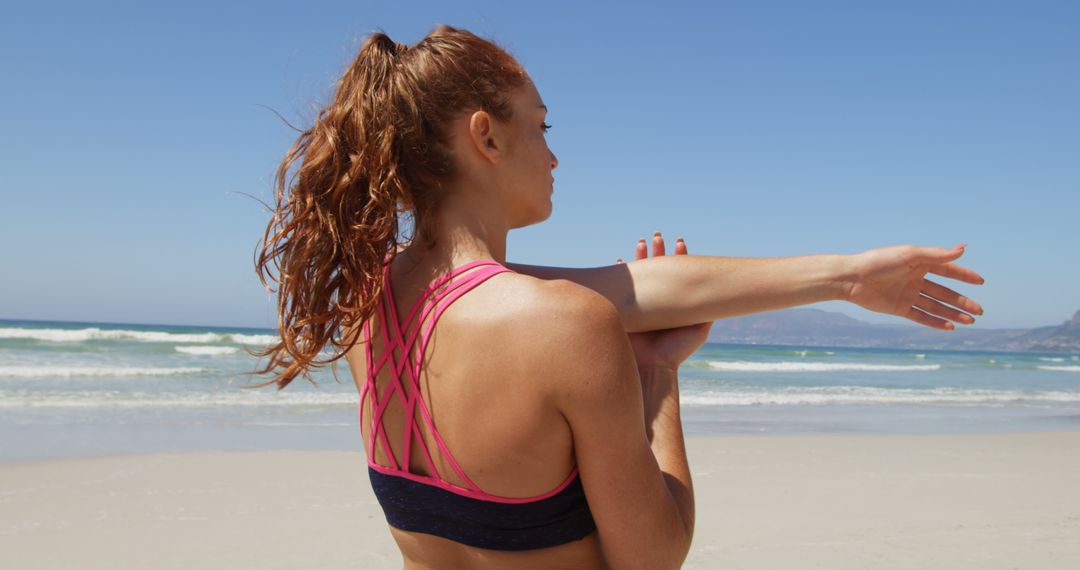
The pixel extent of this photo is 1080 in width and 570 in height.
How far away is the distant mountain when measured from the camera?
9225 cm

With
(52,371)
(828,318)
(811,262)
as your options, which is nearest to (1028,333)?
(828,318)

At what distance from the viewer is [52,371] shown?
15836 millimetres

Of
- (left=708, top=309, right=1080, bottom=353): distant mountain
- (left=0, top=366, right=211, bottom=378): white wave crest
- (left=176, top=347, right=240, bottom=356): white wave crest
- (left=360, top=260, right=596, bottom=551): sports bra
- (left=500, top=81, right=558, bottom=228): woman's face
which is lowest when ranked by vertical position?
(left=708, top=309, right=1080, bottom=353): distant mountain

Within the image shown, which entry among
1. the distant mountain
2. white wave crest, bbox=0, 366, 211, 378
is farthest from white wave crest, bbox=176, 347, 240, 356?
the distant mountain

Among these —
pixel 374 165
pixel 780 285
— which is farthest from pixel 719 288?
pixel 374 165

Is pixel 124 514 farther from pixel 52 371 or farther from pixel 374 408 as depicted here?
pixel 52 371

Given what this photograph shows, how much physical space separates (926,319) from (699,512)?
15.0 feet

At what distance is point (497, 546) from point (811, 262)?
30.3 inches

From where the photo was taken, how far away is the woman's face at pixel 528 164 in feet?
4.38

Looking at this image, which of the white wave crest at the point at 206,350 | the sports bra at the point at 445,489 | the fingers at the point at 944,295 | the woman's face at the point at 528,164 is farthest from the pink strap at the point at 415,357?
the white wave crest at the point at 206,350

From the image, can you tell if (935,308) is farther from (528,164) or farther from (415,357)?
(415,357)

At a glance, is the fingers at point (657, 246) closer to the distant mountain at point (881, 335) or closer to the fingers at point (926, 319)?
the fingers at point (926, 319)

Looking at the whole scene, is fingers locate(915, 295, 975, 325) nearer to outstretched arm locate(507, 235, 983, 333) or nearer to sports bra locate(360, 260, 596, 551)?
outstretched arm locate(507, 235, 983, 333)

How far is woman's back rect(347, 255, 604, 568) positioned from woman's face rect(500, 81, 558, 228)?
171mm
